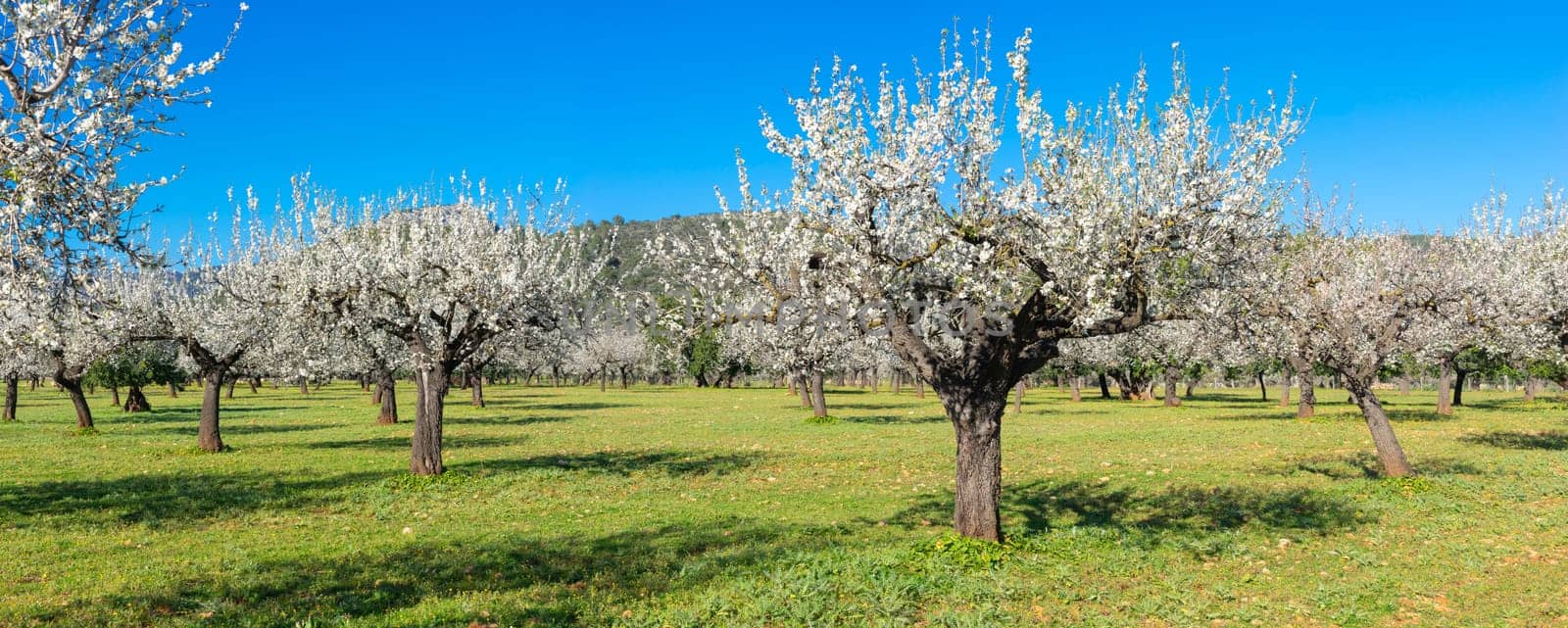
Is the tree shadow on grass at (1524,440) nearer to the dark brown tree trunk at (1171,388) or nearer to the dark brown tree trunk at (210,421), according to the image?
the dark brown tree trunk at (1171,388)

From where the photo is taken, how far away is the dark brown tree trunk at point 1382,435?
2041 centimetres

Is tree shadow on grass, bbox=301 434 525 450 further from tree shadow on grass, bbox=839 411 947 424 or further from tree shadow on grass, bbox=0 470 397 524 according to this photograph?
tree shadow on grass, bbox=839 411 947 424

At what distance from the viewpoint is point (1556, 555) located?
44.3ft

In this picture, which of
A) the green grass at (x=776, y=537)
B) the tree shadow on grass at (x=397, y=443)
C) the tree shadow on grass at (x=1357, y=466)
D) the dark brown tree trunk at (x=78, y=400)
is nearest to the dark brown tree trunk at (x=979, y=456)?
the green grass at (x=776, y=537)

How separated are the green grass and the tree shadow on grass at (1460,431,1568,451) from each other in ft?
A: 0.93

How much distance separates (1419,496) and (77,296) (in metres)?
24.1

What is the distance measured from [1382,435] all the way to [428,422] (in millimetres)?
23981

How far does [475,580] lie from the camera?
12391mm

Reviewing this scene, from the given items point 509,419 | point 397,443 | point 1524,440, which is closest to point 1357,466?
point 1524,440

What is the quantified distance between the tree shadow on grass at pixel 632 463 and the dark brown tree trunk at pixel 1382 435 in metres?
16.4

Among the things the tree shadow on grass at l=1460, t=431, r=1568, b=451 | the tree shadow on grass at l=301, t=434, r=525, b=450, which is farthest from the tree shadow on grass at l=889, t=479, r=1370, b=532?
the tree shadow on grass at l=301, t=434, r=525, b=450

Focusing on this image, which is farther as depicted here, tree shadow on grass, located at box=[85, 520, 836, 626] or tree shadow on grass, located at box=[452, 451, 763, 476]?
tree shadow on grass, located at box=[452, 451, 763, 476]

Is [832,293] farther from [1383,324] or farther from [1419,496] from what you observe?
[1383,324]

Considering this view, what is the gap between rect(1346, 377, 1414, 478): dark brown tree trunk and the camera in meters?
20.4
